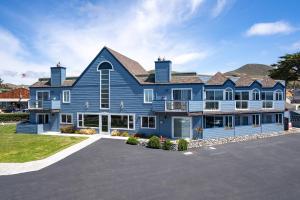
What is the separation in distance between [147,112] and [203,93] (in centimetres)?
705

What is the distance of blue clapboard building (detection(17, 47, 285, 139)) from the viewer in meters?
32.8

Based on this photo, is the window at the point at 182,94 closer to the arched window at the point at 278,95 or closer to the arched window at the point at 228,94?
the arched window at the point at 228,94

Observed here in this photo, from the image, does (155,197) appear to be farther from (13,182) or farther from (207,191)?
(13,182)

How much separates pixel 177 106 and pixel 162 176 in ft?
46.2

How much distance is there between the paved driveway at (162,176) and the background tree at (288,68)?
35.1 meters

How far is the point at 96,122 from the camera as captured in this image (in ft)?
121

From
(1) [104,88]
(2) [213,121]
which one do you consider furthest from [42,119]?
(2) [213,121]

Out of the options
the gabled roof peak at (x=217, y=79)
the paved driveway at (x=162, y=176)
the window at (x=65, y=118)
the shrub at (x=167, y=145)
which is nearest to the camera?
the paved driveway at (x=162, y=176)

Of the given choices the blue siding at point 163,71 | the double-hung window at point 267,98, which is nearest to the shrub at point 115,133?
the blue siding at point 163,71

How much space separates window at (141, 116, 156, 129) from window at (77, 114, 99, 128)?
653 cm

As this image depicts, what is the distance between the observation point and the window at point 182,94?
32.9m

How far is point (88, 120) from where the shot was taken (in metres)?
37.5

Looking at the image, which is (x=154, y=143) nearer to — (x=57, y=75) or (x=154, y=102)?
(x=154, y=102)

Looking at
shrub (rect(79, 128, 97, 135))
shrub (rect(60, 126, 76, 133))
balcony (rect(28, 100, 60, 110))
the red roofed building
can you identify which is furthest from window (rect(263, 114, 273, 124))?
the red roofed building
